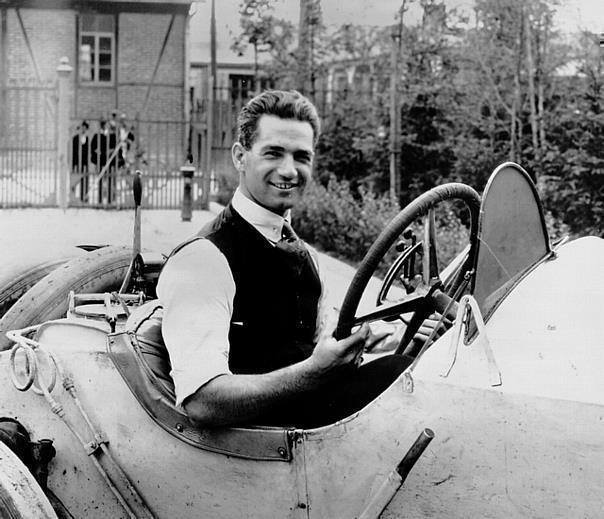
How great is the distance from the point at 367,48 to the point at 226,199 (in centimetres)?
276

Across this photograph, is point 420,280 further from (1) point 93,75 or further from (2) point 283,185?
(1) point 93,75

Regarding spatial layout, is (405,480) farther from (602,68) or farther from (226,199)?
(226,199)

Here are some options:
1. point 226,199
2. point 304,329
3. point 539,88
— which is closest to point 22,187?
point 226,199

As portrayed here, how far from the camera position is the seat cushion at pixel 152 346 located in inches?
88.6

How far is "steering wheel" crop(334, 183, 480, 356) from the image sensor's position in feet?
6.55

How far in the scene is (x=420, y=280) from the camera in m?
2.40

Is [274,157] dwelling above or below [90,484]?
above

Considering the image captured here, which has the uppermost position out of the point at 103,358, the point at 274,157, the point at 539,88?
the point at 539,88

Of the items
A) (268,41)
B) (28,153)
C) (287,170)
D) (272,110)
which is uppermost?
(268,41)

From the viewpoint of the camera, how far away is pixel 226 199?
39.3ft

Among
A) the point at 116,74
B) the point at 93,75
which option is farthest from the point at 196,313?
the point at 93,75

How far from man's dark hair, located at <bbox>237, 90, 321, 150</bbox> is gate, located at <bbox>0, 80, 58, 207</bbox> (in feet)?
29.7

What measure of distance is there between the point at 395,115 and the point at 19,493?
8.96m

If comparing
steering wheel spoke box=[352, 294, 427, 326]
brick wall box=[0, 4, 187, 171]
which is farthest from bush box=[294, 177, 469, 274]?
steering wheel spoke box=[352, 294, 427, 326]
